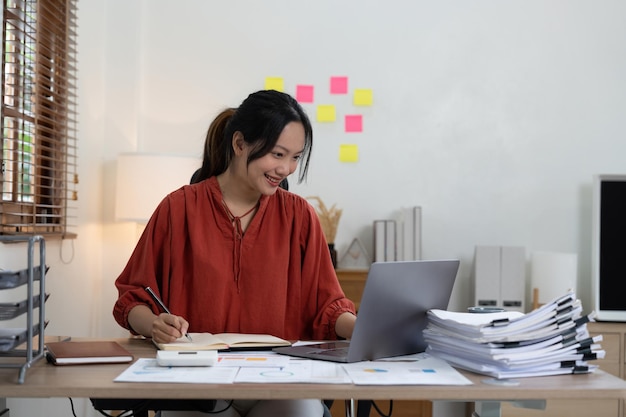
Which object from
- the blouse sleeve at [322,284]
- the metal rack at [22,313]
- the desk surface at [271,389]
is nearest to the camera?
the desk surface at [271,389]

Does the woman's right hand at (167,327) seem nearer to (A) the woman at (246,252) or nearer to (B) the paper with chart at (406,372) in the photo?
(A) the woman at (246,252)

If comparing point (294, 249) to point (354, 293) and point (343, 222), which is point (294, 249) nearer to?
point (354, 293)

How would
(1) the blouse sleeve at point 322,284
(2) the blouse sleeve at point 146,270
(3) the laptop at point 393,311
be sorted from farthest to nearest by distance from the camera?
(1) the blouse sleeve at point 322,284
(2) the blouse sleeve at point 146,270
(3) the laptop at point 393,311

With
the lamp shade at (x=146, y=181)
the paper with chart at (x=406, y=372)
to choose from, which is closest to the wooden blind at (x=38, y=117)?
the lamp shade at (x=146, y=181)

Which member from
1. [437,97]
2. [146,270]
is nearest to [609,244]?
[437,97]

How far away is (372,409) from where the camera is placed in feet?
12.2

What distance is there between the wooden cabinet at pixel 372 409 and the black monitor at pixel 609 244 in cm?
97

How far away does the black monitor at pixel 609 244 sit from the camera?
3.86 meters

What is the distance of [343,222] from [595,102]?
4.81 feet

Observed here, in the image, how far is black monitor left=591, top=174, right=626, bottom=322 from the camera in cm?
386

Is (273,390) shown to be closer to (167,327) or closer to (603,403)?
(167,327)

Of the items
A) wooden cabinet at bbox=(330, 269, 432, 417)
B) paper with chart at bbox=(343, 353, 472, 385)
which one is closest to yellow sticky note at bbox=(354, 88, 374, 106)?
wooden cabinet at bbox=(330, 269, 432, 417)

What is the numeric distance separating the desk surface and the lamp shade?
85.0 inches

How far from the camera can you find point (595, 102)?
4.20 meters
